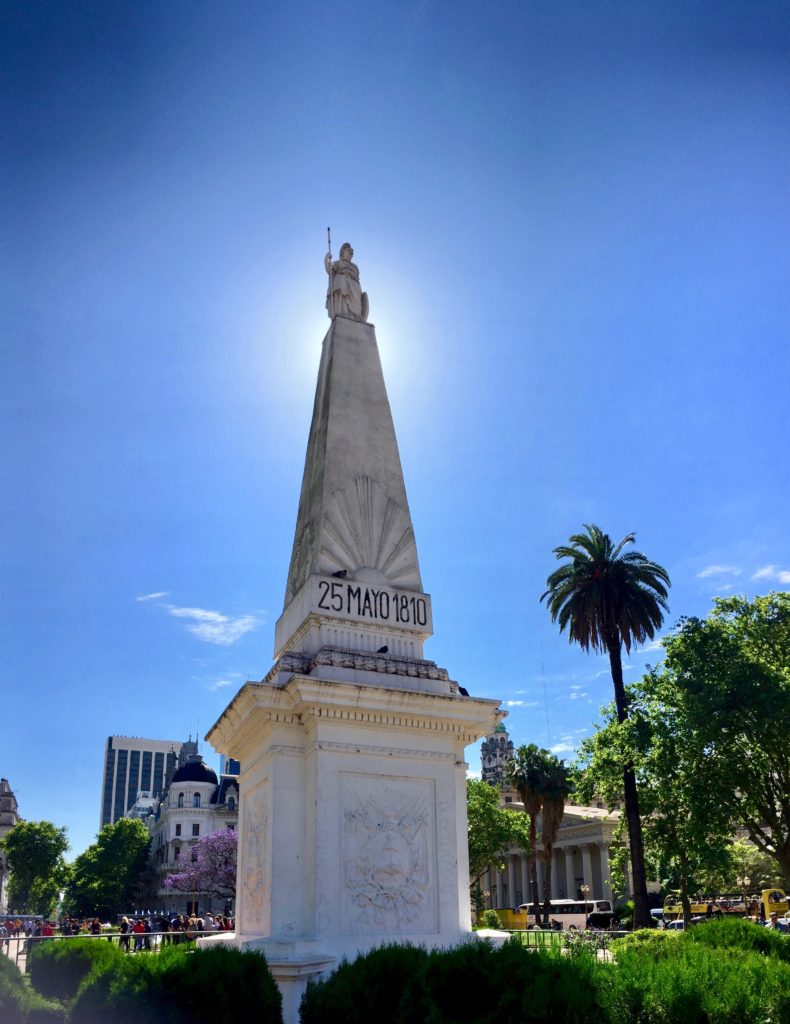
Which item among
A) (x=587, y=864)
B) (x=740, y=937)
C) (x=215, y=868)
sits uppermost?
(x=740, y=937)

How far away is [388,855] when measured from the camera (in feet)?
37.6

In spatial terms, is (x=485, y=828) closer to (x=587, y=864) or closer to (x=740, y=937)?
(x=587, y=864)

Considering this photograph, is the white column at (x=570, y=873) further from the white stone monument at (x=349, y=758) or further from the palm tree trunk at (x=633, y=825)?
the white stone monument at (x=349, y=758)

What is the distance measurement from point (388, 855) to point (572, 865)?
8002 cm

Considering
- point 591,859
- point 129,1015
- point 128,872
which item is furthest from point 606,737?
point 128,872

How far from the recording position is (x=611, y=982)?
6.32m

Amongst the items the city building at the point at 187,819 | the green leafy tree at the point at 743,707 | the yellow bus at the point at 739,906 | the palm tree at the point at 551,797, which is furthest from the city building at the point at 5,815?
the green leafy tree at the point at 743,707

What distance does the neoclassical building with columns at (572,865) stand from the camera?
76.5 m

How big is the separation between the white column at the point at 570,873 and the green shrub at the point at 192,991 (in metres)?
81.1

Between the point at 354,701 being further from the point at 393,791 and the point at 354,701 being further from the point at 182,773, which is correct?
the point at 182,773

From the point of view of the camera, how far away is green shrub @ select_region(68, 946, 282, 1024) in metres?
7.77

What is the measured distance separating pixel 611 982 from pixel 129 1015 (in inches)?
186

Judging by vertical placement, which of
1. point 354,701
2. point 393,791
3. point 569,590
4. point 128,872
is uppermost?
point 569,590

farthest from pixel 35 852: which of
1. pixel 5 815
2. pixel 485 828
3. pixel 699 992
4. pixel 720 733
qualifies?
pixel 699 992
